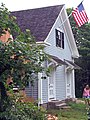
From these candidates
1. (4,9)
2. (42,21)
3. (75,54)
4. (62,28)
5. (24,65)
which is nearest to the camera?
(24,65)

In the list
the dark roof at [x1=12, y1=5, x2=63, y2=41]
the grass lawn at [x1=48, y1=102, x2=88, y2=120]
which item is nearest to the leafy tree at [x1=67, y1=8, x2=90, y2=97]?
the dark roof at [x1=12, y1=5, x2=63, y2=41]

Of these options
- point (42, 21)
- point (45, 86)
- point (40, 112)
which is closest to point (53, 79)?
point (45, 86)

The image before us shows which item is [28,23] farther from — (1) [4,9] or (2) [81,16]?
(1) [4,9]

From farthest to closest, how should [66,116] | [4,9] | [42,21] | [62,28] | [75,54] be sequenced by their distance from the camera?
[75,54]
[62,28]
[42,21]
[66,116]
[4,9]

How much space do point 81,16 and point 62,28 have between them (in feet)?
8.82

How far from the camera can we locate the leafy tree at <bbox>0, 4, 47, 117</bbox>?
216 inches

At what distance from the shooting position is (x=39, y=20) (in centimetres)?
1864

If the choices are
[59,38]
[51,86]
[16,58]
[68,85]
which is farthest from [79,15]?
[16,58]

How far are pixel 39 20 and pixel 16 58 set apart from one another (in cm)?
1328

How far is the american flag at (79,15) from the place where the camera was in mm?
18438

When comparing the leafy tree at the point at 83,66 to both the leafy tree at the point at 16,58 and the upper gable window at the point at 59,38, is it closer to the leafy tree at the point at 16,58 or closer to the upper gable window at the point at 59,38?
the upper gable window at the point at 59,38

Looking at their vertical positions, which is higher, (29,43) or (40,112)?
(29,43)

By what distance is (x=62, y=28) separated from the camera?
2109cm

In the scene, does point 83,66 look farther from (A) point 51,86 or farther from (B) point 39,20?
(B) point 39,20
